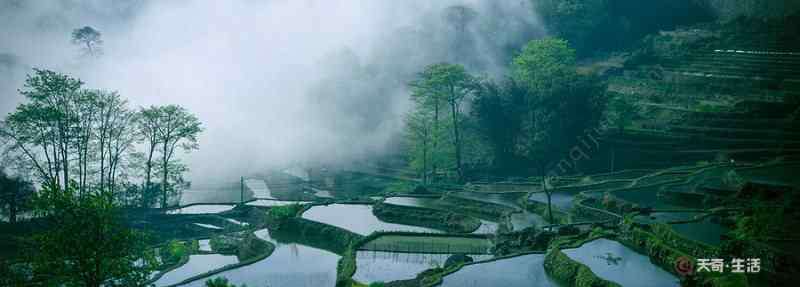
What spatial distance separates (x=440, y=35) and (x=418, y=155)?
43266 mm

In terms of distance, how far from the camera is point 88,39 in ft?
314

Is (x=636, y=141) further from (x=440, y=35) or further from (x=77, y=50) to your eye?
A: (x=77, y=50)

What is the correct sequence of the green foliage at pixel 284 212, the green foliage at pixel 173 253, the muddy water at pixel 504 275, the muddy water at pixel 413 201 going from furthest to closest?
the muddy water at pixel 413 201 < the green foliage at pixel 284 212 < the green foliage at pixel 173 253 < the muddy water at pixel 504 275

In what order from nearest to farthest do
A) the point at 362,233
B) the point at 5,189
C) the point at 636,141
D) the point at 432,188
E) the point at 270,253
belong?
the point at 270,253 → the point at 362,233 → the point at 5,189 → the point at 432,188 → the point at 636,141

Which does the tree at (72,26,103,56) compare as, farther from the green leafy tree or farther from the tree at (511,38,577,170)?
the green leafy tree

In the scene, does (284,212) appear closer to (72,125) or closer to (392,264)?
(392,264)

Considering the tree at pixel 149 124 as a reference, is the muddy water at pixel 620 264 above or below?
below

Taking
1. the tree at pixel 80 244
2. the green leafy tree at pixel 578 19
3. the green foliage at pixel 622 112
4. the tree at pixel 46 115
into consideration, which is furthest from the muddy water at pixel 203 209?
the green leafy tree at pixel 578 19

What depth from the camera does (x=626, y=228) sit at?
31516 mm

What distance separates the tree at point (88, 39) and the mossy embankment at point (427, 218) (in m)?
71.6

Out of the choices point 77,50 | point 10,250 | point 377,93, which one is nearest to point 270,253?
point 10,250

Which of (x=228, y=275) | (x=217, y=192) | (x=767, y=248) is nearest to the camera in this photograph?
(x=767, y=248)

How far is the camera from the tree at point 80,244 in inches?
846

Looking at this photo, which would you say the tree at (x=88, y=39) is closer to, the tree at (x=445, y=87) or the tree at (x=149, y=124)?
the tree at (x=149, y=124)
